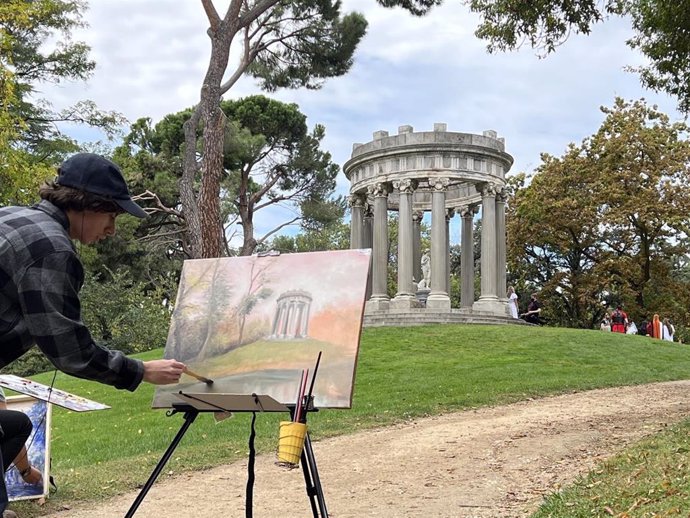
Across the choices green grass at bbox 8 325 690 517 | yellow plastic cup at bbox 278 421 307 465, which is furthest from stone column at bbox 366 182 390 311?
yellow plastic cup at bbox 278 421 307 465

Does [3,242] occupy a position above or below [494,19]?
below

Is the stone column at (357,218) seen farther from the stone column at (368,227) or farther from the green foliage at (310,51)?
the green foliage at (310,51)

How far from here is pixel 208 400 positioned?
14.9 feet

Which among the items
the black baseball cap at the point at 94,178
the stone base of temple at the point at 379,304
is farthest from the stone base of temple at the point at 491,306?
the black baseball cap at the point at 94,178

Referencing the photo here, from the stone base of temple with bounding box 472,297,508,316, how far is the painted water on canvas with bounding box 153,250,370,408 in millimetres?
23242

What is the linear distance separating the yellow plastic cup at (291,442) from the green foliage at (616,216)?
32.3 meters

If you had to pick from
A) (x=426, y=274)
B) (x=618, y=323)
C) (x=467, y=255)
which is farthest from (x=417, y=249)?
(x=618, y=323)

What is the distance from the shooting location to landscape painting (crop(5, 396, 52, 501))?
7.16 m

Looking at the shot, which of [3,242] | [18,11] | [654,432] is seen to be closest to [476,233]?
[18,11]

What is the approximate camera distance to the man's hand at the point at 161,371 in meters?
3.85

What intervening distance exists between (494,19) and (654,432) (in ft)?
23.7

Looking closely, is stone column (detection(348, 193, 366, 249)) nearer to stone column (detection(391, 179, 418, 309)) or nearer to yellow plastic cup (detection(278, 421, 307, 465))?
stone column (detection(391, 179, 418, 309))

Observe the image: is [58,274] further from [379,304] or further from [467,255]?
[467,255]

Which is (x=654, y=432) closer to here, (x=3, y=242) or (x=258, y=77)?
(x=3, y=242)
